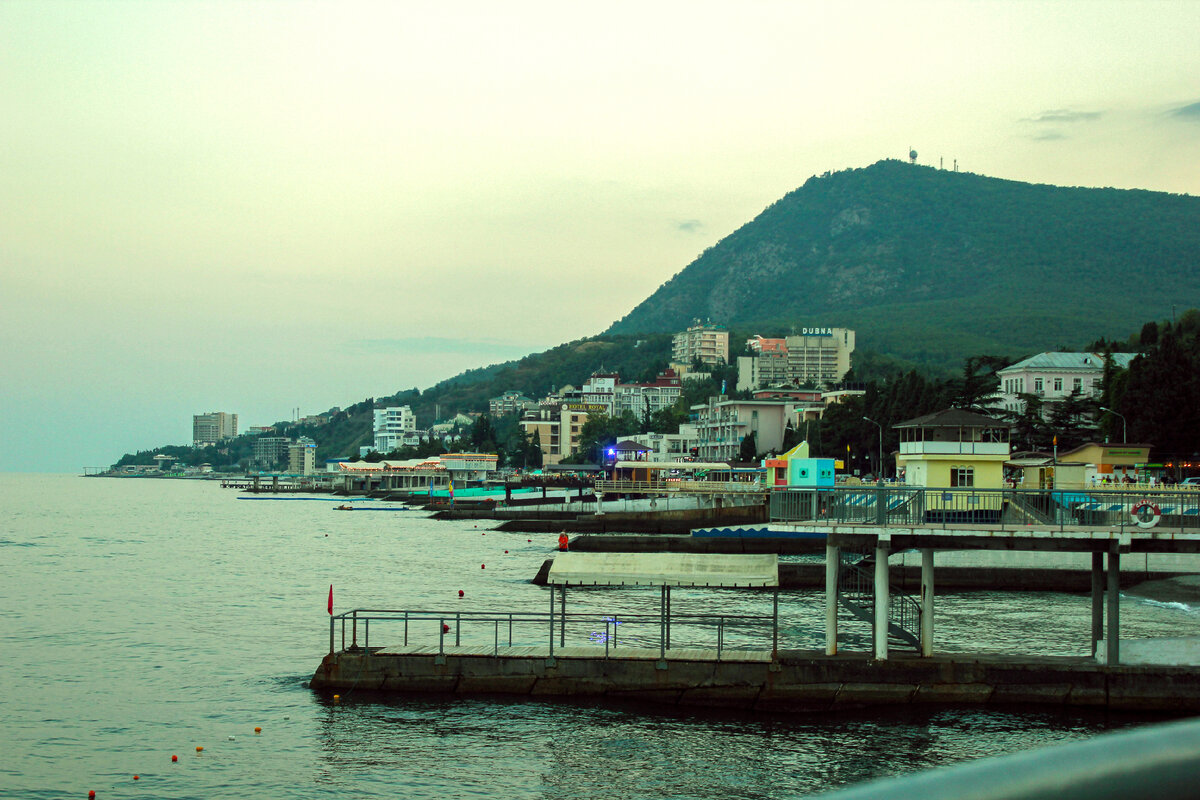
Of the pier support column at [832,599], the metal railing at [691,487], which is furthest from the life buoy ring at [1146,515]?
the metal railing at [691,487]

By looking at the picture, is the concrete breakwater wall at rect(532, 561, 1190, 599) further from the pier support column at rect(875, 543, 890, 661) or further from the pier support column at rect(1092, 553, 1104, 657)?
the pier support column at rect(875, 543, 890, 661)

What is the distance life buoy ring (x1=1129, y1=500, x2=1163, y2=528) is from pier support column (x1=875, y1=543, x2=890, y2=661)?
6.26m

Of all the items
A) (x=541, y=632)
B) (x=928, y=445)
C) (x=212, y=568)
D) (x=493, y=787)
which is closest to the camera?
(x=493, y=787)

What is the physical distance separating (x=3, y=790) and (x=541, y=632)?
66.1ft

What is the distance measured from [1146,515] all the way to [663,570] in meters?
20.4

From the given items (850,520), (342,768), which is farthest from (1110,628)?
(342,768)

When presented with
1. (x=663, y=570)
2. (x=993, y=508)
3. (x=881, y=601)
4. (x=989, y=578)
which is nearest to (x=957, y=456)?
(x=993, y=508)

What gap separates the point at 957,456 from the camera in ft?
115

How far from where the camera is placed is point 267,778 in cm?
2466

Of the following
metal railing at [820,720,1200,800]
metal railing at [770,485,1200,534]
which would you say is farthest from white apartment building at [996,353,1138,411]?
metal railing at [820,720,1200,800]

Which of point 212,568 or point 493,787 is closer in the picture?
point 493,787

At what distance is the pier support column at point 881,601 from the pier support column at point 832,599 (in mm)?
1196

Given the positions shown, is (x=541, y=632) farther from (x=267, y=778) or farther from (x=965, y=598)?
(x=965, y=598)

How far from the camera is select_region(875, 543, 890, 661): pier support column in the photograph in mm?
28578
